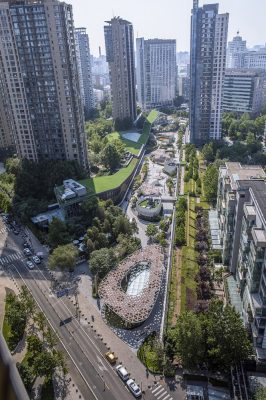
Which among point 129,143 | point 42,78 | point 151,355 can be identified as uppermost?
point 42,78

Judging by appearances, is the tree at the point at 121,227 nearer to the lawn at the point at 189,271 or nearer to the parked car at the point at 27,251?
the lawn at the point at 189,271

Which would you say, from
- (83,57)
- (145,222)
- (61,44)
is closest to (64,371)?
(145,222)

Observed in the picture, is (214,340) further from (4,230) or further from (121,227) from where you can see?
(4,230)

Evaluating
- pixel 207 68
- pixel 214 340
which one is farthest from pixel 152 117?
pixel 214 340

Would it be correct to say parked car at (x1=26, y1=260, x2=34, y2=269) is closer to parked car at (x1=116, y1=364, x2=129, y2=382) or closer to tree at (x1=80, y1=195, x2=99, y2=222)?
tree at (x1=80, y1=195, x2=99, y2=222)

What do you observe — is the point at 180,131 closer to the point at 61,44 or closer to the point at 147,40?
the point at 147,40

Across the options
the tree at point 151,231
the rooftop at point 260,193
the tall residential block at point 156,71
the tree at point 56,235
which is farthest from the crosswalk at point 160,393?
the tall residential block at point 156,71
